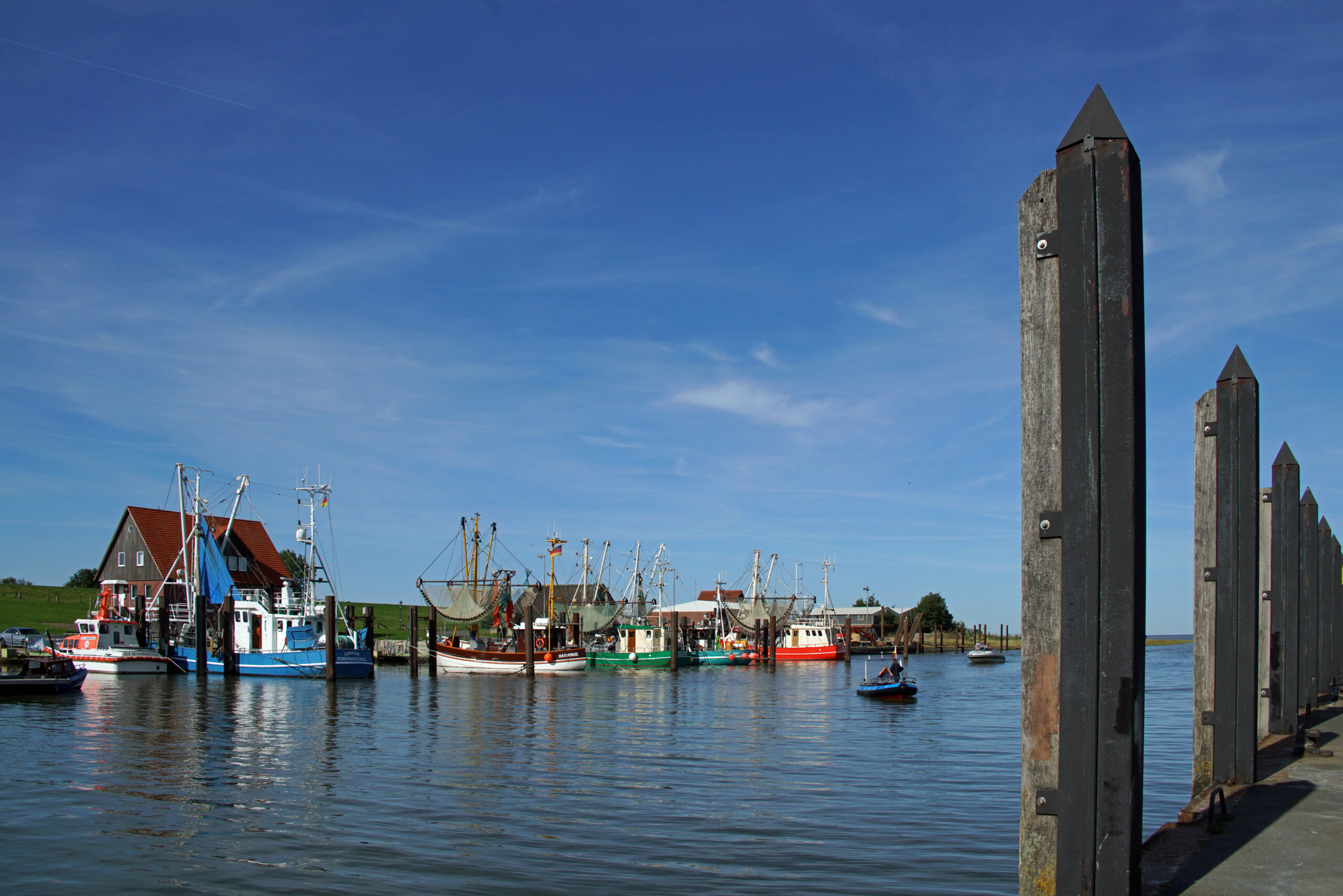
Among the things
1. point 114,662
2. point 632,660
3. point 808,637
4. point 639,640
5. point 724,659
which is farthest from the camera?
point 808,637

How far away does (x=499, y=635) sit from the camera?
3588 inches

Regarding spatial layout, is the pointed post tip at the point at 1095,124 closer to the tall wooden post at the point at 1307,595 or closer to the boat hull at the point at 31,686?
the tall wooden post at the point at 1307,595

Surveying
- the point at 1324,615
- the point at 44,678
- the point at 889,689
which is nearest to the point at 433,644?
the point at 44,678

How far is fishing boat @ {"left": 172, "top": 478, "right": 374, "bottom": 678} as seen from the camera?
61156 millimetres

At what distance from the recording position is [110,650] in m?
62.2

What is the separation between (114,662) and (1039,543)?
68295 mm

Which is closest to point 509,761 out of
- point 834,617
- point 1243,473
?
point 1243,473

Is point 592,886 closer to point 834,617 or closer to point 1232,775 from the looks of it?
point 1232,775

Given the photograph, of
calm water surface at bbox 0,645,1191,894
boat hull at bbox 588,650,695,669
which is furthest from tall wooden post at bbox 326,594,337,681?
boat hull at bbox 588,650,695,669

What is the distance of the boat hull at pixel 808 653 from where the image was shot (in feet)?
330

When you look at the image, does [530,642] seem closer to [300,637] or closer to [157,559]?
[300,637]

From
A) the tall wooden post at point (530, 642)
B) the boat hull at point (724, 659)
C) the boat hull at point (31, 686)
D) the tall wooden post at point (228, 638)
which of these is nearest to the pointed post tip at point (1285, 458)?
the boat hull at point (31, 686)

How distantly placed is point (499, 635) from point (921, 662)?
4752cm

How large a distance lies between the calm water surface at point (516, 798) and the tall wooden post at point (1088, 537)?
7.79 m
